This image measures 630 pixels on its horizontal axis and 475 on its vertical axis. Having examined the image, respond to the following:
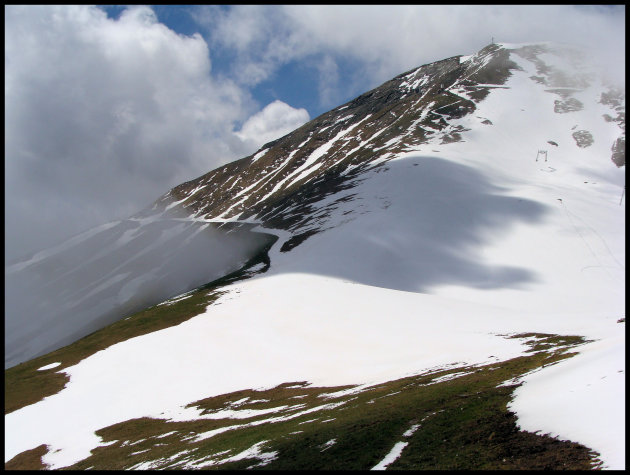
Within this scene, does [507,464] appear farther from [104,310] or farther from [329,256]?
[104,310]

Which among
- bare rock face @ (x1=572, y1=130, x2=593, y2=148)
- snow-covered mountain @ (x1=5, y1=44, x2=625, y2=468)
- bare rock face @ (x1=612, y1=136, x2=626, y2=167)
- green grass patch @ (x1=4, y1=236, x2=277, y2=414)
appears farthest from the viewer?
bare rock face @ (x1=572, y1=130, x2=593, y2=148)

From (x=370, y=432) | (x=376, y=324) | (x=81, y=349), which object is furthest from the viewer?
(x=81, y=349)

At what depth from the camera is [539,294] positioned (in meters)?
83.9

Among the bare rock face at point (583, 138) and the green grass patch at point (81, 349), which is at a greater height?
the bare rock face at point (583, 138)

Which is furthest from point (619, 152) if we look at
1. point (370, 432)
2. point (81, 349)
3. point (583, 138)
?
point (81, 349)

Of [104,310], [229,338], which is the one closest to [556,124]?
[229,338]

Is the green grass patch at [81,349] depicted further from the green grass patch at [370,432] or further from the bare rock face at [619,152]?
the bare rock face at [619,152]

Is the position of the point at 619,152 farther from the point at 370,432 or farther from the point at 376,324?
the point at 370,432

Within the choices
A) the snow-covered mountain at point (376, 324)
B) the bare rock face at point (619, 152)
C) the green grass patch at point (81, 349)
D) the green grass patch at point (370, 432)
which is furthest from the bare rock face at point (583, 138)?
the green grass patch at point (370, 432)

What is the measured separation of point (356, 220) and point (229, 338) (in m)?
66.0

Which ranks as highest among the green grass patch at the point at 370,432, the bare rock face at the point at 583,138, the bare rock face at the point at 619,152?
the bare rock face at the point at 583,138

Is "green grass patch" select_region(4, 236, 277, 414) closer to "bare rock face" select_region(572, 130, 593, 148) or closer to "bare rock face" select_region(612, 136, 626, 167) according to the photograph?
"bare rock face" select_region(612, 136, 626, 167)

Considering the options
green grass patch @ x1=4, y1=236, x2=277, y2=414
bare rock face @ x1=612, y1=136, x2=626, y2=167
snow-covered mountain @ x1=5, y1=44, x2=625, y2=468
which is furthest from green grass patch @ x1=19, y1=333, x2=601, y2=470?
bare rock face @ x1=612, y1=136, x2=626, y2=167

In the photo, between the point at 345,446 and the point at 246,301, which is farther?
the point at 246,301
